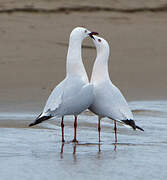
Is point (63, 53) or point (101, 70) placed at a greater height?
point (101, 70)

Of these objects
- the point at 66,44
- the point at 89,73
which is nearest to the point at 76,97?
the point at 89,73

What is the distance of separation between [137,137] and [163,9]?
288 inches

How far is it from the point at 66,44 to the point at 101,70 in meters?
5.30

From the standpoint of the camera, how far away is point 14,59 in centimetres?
1310

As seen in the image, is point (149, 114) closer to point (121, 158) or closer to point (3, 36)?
point (121, 158)

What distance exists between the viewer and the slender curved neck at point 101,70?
876cm

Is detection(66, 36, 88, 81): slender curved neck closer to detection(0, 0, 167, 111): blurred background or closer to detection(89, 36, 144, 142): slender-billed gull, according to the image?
detection(89, 36, 144, 142): slender-billed gull

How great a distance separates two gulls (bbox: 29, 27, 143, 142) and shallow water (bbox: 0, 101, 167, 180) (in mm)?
251

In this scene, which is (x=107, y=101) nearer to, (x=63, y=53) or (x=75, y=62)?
(x=75, y=62)

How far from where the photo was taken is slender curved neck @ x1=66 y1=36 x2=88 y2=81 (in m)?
8.68

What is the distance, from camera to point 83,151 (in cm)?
783

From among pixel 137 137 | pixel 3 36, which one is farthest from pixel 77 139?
pixel 3 36

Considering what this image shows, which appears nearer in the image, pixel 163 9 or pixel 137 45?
pixel 137 45

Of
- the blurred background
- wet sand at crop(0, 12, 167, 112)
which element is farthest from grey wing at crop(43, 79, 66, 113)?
the blurred background
